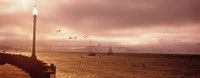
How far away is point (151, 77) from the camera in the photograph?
213 feet

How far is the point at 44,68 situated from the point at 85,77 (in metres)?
46.7

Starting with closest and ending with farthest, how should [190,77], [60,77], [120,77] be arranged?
[60,77] < [120,77] < [190,77]

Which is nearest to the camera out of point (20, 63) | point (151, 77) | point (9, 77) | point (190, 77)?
point (9, 77)

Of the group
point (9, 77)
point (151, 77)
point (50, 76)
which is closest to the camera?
point (50, 76)

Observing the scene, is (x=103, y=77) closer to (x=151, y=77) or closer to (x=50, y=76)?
(x=151, y=77)

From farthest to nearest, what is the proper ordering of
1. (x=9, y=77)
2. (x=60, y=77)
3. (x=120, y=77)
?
(x=120, y=77), (x=60, y=77), (x=9, y=77)

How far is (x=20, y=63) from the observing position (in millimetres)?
22172

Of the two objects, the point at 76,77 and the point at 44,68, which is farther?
the point at 76,77

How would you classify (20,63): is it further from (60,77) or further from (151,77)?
(151,77)

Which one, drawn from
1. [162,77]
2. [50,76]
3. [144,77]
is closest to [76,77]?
[144,77]

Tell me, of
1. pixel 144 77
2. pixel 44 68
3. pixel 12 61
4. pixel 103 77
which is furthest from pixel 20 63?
pixel 144 77

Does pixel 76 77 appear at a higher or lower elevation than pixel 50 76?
lower

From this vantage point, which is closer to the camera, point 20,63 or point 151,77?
point 20,63

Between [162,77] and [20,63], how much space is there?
49.8m
